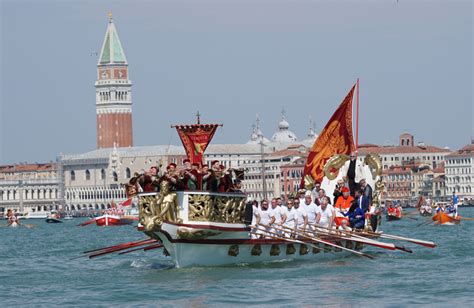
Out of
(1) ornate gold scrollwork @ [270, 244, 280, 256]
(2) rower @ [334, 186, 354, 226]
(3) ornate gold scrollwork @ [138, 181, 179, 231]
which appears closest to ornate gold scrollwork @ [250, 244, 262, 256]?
(1) ornate gold scrollwork @ [270, 244, 280, 256]

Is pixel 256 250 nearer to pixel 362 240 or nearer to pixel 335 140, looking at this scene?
pixel 362 240

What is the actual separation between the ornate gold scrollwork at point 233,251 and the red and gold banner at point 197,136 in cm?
174

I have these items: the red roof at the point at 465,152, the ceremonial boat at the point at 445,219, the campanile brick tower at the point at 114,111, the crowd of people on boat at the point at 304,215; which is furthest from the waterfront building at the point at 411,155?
the crowd of people on boat at the point at 304,215

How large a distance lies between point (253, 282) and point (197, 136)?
3789 mm

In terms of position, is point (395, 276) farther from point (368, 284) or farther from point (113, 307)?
point (113, 307)

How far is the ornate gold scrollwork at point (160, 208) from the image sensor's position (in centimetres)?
3134

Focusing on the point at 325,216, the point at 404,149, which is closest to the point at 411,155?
the point at 404,149

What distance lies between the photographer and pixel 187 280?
30.4 m

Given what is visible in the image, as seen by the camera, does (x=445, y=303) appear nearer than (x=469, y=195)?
Yes

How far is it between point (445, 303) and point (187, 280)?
17.8ft

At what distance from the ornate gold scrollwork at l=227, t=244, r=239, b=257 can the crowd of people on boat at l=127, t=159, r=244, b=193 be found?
1283 mm

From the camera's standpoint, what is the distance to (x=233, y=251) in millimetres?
32906

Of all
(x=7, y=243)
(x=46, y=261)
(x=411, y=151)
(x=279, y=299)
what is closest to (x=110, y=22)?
(x=411, y=151)

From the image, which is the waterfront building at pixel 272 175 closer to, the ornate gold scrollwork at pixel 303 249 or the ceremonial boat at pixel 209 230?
the ornate gold scrollwork at pixel 303 249
